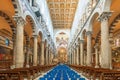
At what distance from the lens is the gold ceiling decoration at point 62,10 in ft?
122

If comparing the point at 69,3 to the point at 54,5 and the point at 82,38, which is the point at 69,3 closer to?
the point at 54,5

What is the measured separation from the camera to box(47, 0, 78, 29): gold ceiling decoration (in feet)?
122

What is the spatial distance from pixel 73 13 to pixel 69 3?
5659 millimetres

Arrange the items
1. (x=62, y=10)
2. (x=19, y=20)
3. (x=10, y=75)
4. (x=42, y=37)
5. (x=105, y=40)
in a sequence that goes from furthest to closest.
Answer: (x=62, y=10)
(x=42, y=37)
(x=19, y=20)
(x=105, y=40)
(x=10, y=75)

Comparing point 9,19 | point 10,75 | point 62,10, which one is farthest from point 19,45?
point 62,10

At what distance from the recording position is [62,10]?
41031 mm

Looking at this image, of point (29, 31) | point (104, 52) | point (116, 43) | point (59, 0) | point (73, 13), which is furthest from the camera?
point (73, 13)

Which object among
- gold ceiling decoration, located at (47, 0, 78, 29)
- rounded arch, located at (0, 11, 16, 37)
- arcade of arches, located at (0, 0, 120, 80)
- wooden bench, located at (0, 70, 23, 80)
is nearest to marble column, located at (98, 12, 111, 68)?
arcade of arches, located at (0, 0, 120, 80)

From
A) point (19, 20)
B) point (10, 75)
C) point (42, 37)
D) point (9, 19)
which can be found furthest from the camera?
point (42, 37)

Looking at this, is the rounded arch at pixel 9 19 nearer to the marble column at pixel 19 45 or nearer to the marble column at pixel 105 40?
the marble column at pixel 19 45

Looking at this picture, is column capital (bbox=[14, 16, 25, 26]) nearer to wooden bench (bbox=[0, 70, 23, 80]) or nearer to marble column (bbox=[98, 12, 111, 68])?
marble column (bbox=[98, 12, 111, 68])

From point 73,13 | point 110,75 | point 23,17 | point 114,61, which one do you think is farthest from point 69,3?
point 110,75

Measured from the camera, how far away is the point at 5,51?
30469mm

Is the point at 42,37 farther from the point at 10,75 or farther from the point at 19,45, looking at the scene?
the point at 10,75
